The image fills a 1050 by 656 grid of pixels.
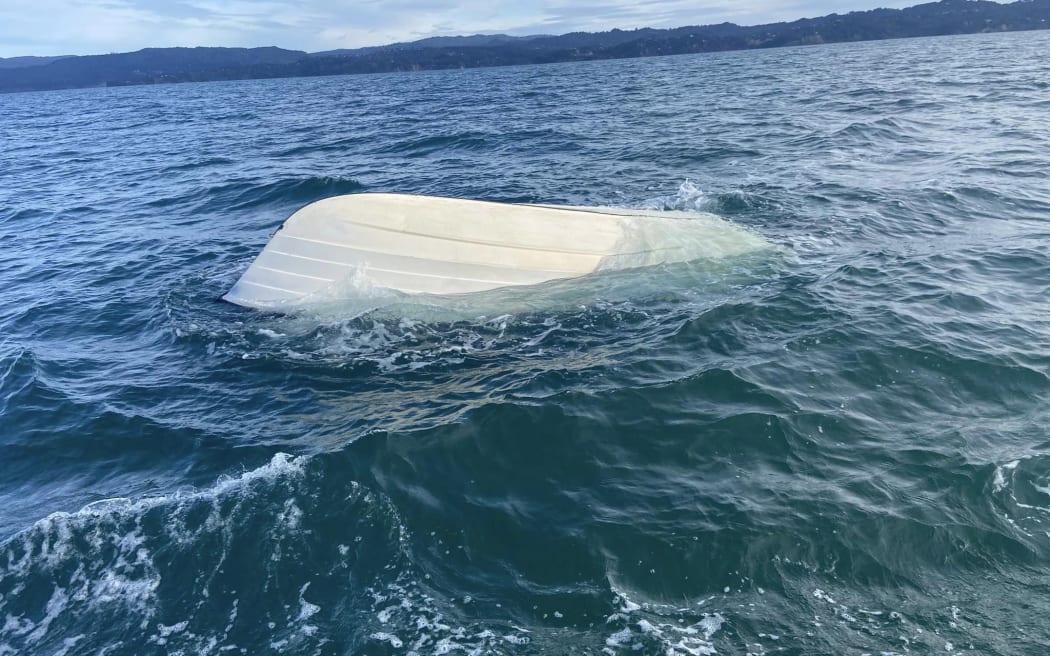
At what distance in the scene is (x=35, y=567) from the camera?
6.53 m

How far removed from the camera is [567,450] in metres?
7.95

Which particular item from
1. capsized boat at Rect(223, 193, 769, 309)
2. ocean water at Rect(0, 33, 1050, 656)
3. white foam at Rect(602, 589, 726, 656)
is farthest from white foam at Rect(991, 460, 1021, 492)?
capsized boat at Rect(223, 193, 769, 309)

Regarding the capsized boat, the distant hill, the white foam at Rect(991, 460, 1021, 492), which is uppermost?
the distant hill

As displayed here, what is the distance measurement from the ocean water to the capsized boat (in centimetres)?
55

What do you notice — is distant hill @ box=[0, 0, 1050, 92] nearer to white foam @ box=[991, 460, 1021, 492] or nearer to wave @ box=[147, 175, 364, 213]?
wave @ box=[147, 175, 364, 213]

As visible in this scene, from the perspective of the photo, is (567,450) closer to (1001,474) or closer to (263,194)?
(1001,474)

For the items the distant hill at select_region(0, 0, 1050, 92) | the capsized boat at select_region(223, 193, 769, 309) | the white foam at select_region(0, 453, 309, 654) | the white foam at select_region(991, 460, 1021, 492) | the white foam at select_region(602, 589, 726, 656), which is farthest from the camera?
the distant hill at select_region(0, 0, 1050, 92)

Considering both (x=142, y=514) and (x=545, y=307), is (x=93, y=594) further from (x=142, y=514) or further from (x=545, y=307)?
(x=545, y=307)

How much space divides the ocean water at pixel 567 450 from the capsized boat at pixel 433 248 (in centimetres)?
55

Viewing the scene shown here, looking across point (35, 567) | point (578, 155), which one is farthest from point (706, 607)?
point (578, 155)

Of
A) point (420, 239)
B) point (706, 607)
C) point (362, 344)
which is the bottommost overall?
point (706, 607)

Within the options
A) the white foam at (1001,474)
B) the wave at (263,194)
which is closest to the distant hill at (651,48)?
the wave at (263,194)

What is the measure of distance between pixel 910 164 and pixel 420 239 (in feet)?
55.8

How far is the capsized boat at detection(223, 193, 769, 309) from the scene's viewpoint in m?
12.6
